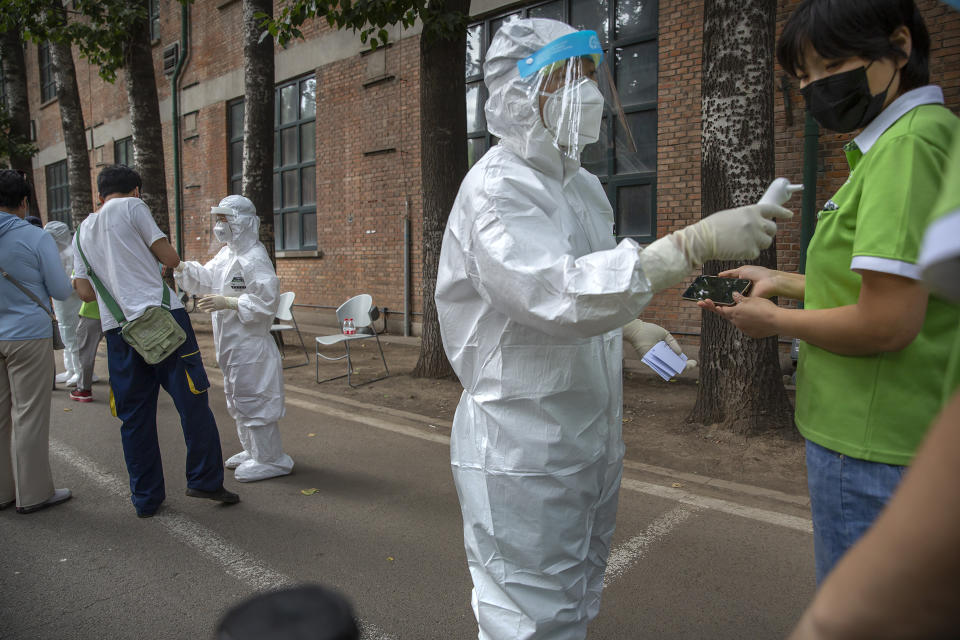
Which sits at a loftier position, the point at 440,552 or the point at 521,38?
the point at 521,38

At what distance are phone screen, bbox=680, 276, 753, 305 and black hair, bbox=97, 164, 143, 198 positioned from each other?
3632 millimetres

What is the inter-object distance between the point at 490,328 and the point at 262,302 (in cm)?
305

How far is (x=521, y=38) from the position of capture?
6.31 ft

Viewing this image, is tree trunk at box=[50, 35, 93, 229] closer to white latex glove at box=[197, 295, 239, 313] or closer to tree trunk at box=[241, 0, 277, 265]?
tree trunk at box=[241, 0, 277, 265]

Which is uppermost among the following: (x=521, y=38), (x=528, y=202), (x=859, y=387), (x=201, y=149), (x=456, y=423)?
(x=201, y=149)

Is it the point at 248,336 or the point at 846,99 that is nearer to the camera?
the point at 846,99

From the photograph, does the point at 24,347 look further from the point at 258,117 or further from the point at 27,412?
the point at 258,117

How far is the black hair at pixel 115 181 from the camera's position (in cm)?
391

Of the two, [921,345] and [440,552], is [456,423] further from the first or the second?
[440,552]

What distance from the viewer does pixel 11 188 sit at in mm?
4004

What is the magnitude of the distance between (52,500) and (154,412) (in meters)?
0.99

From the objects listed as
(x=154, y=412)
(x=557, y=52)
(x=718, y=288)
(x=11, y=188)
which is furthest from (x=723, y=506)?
(x=11, y=188)

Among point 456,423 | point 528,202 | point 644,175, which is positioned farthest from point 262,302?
point 644,175

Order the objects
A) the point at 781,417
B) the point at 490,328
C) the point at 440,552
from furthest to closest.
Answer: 1. the point at 781,417
2. the point at 440,552
3. the point at 490,328
